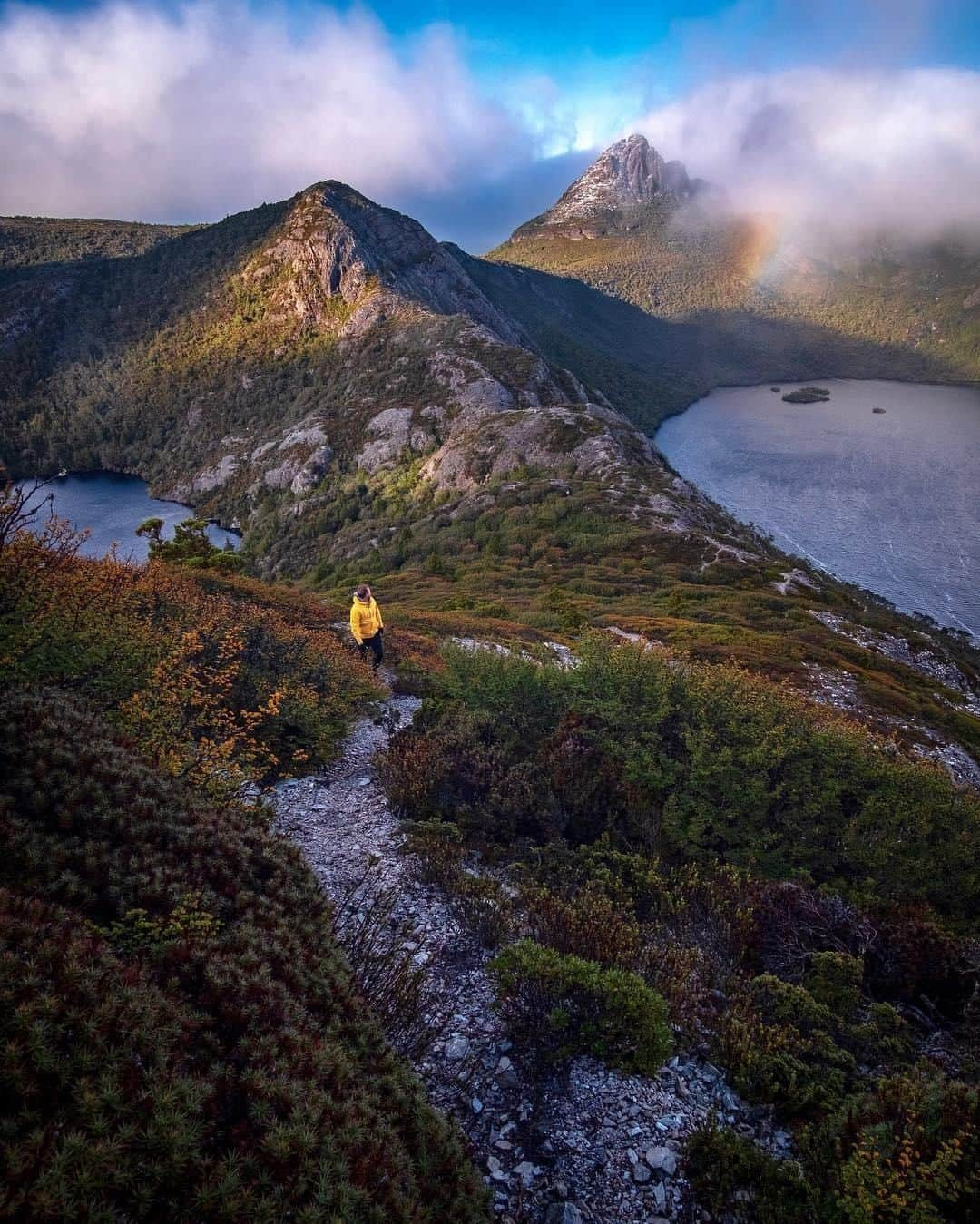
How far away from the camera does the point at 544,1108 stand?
5066 mm

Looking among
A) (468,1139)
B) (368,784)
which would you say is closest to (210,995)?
(468,1139)

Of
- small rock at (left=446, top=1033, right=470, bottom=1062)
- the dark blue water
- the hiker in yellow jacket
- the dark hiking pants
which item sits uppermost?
the dark blue water

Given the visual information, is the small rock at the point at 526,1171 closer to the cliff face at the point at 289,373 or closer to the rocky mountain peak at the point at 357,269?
the cliff face at the point at 289,373

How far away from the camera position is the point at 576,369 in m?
187

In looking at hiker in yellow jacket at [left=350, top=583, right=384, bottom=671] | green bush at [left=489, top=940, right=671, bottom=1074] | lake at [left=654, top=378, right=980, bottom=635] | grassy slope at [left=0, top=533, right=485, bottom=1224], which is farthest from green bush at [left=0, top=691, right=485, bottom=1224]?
lake at [left=654, top=378, right=980, bottom=635]

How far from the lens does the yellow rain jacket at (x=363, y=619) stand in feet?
50.0

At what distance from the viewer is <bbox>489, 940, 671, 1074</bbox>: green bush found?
5.36m

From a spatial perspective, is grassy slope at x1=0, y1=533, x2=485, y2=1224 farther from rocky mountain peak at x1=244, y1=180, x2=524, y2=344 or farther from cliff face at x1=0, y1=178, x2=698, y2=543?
rocky mountain peak at x1=244, y1=180, x2=524, y2=344

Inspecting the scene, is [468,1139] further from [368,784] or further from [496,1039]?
[368,784]

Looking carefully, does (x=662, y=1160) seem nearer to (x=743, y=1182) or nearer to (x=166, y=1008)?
(x=743, y=1182)

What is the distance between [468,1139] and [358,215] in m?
185

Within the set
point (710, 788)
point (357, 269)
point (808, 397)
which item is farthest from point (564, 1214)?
point (808, 397)

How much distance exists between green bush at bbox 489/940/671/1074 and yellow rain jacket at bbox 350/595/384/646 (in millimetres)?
10480

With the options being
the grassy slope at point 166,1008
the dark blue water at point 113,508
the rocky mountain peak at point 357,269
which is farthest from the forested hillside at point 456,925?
the rocky mountain peak at point 357,269
